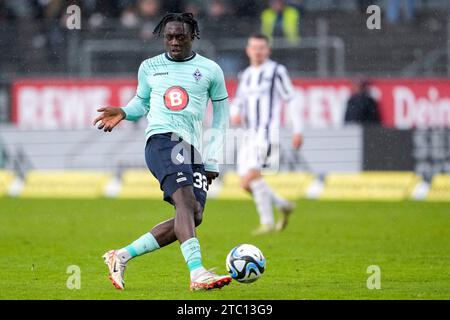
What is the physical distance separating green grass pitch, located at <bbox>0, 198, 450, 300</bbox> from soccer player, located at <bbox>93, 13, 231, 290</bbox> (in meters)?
0.42

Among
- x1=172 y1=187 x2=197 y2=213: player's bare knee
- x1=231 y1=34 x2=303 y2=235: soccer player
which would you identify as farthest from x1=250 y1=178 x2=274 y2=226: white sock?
x1=172 y1=187 x2=197 y2=213: player's bare knee

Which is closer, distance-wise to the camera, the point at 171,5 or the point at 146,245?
the point at 146,245

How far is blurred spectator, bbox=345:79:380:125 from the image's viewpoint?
19.8 meters

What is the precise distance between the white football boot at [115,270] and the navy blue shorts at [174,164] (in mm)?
636

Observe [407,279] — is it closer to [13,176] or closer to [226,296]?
[226,296]

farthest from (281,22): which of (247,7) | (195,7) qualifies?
(195,7)

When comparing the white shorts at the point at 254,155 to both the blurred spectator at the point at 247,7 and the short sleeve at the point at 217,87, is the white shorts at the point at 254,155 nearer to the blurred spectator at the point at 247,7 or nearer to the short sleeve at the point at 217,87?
the short sleeve at the point at 217,87

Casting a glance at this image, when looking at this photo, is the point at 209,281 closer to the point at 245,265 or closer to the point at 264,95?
the point at 245,265

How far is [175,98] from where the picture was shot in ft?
28.6

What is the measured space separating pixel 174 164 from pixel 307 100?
12.7 m

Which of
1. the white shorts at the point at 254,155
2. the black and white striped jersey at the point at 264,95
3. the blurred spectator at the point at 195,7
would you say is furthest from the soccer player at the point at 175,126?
the blurred spectator at the point at 195,7

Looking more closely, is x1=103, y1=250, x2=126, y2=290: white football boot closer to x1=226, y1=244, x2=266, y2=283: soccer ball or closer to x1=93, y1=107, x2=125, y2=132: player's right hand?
x1=226, y1=244, x2=266, y2=283: soccer ball

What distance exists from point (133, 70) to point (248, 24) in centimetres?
249

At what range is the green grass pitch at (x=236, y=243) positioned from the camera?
862cm
